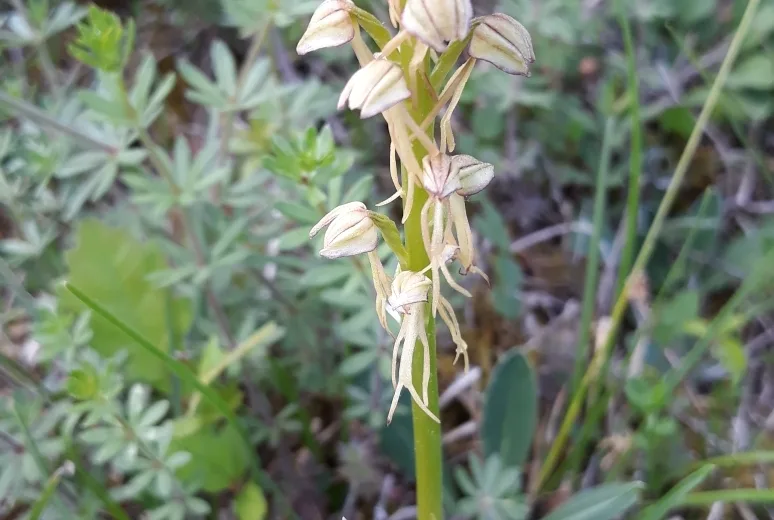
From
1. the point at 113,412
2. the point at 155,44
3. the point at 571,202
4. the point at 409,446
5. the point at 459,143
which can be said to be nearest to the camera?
the point at 113,412

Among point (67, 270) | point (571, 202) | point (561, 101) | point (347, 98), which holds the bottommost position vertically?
point (571, 202)

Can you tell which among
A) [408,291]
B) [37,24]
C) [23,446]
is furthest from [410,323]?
[37,24]

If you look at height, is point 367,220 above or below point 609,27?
above

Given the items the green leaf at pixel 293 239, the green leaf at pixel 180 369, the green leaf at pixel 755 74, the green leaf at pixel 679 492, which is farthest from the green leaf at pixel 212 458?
the green leaf at pixel 755 74

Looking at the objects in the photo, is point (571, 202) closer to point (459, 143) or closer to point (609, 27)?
point (459, 143)

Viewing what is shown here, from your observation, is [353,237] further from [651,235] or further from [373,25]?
[651,235]

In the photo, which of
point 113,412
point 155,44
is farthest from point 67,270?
point 155,44

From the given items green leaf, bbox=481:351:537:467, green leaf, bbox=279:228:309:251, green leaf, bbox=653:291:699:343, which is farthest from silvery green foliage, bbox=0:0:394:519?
green leaf, bbox=653:291:699:343
